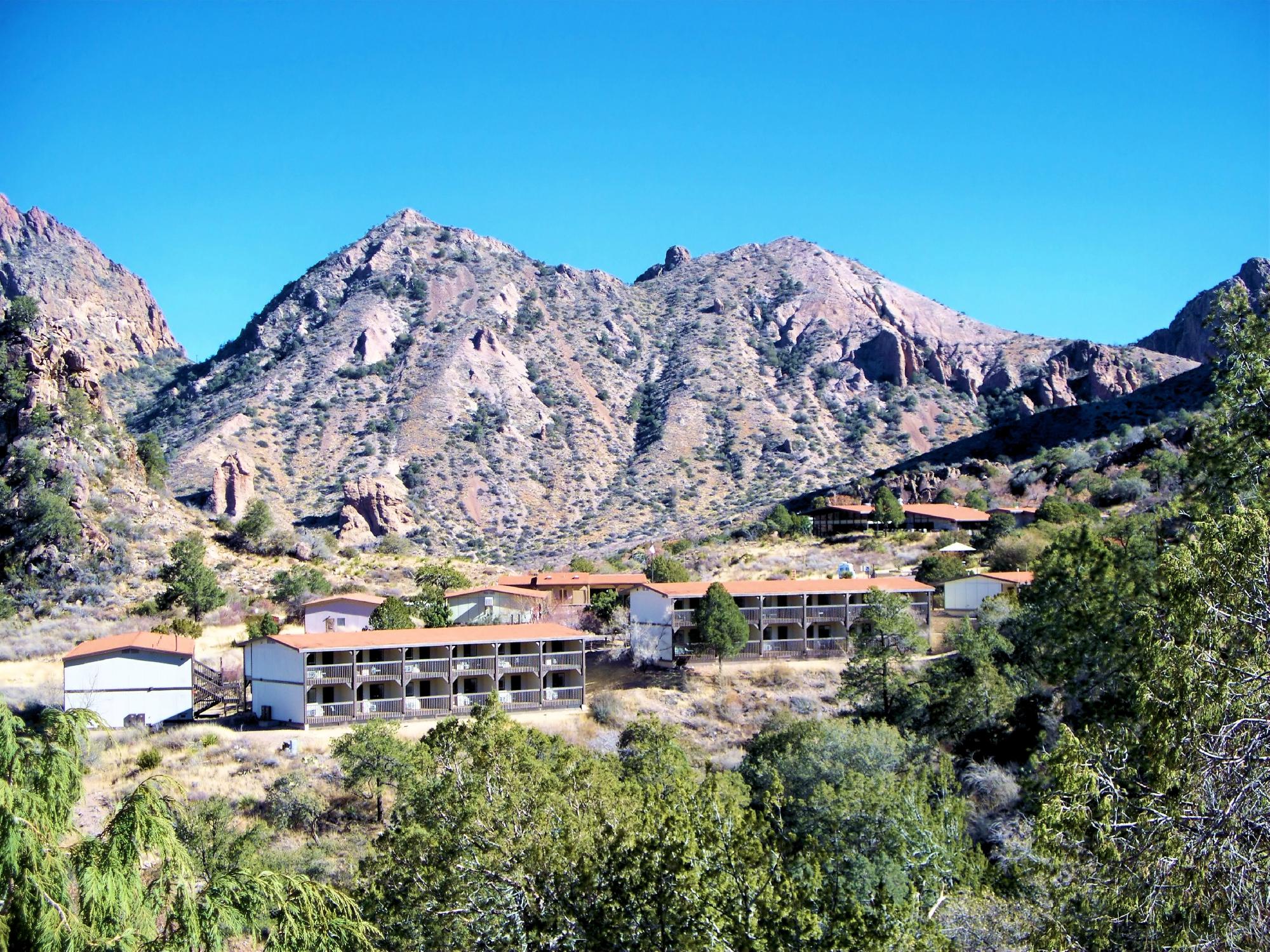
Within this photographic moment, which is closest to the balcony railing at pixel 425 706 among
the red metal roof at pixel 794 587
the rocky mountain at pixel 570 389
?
the red metal roof at pixel 794 587

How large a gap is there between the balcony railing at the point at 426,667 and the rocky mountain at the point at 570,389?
3164 centimetres

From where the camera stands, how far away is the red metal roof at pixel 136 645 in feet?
115

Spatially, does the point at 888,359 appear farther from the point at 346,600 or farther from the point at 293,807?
the point at 293,807

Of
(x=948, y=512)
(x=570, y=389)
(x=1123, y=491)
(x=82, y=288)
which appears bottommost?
(x=948, y=512)

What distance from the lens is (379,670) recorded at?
3675 cm

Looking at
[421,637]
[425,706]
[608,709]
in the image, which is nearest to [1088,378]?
[608,709]

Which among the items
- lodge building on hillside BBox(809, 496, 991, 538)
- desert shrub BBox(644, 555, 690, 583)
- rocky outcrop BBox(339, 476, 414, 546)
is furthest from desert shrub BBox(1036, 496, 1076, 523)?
rocky outcrop BBox(339, 476, 414, 546)

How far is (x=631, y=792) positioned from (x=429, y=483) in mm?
65483

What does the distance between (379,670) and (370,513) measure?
34044mm

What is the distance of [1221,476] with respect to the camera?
13148 millimetres

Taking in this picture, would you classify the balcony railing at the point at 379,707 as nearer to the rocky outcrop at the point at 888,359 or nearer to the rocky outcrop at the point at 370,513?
the rocky outcrop at the point at 370,513

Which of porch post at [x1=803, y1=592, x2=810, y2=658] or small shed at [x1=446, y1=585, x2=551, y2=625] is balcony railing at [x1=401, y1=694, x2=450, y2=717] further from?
porch post at [x1=803, y1=592, x2=810, y2=658]

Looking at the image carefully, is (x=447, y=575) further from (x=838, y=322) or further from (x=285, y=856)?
(x=838, y=322)

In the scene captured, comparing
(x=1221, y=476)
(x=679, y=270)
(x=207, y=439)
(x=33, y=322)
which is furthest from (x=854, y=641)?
(x=679, y=270)
